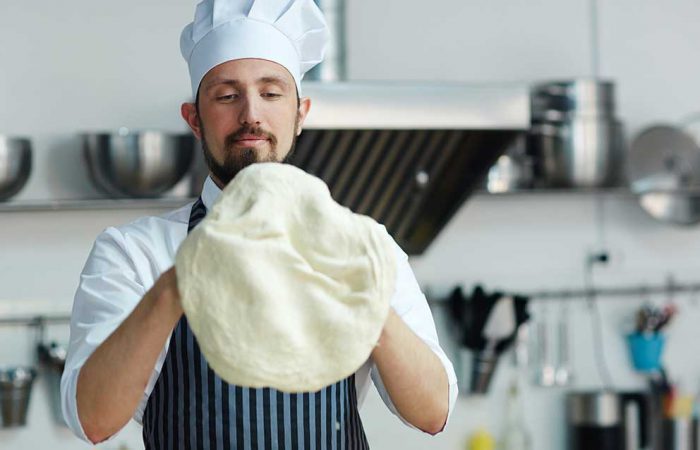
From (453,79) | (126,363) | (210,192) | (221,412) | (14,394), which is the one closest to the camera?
(126,363)

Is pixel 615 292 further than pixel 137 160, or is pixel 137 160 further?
pixel 615 292

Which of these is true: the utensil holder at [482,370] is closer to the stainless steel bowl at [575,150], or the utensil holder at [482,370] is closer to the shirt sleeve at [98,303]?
the stainless steel bowl at [575,150]

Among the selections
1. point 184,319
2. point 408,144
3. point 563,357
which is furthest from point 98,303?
point 563,357

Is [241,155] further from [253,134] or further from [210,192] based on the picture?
[210,192]

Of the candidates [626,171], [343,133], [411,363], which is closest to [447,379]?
[411,363]

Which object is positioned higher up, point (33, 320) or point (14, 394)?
point (33, 320)

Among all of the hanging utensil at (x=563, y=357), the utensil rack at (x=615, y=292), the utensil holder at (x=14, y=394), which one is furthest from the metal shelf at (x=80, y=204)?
the hanging utensil at (x=563, y=357)

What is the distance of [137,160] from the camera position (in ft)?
9.63

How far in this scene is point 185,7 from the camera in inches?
126

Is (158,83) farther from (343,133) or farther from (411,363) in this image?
(411,363)

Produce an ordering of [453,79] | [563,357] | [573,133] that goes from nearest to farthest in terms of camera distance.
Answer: [573,133] → [453,79] → [563,357]

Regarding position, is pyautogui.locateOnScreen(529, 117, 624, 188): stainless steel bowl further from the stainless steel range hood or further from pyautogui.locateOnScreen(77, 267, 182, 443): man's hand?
pyautogui.locateOnScreen(77, 267, 182, 443): man's hand

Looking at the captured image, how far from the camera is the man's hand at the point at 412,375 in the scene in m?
1.24

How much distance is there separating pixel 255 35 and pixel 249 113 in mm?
153
